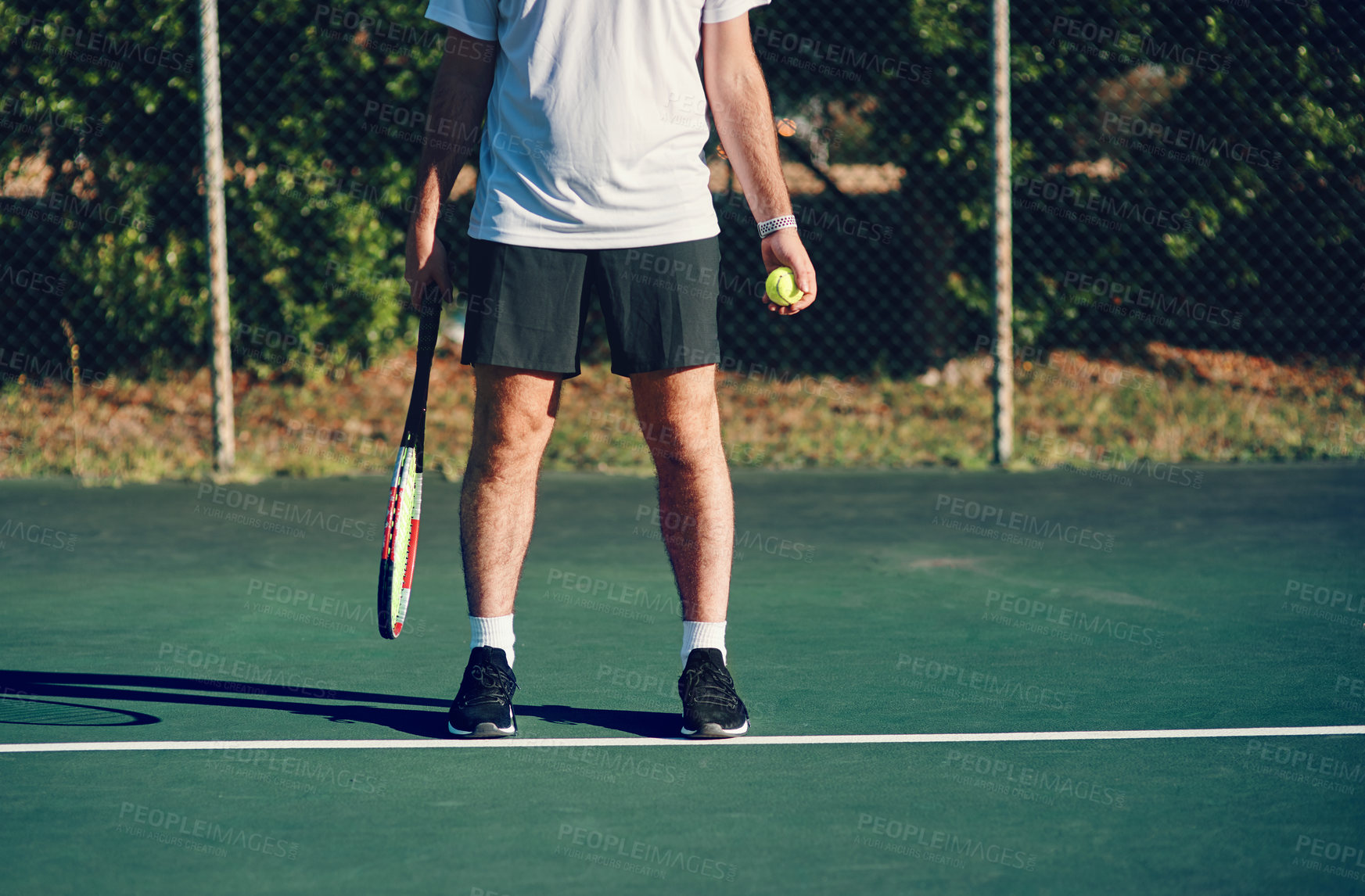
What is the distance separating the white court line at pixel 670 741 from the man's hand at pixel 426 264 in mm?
1052

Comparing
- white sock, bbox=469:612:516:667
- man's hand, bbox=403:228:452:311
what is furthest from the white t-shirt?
white sock, bbox=469:612:516:667

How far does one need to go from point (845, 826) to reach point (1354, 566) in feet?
10.8

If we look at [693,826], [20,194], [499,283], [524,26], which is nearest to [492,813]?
[693,826]

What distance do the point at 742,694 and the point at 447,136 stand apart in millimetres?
1616

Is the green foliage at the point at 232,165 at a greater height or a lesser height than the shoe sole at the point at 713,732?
greater

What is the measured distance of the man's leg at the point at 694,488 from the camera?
3.66 m

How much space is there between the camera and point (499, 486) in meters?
3.67

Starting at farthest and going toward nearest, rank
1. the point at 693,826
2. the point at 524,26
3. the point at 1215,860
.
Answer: the point at 524,26
the point at 693,826
the point at 1215,860

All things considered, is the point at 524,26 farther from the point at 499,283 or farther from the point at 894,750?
the point at 894,750

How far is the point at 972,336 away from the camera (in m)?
9.75

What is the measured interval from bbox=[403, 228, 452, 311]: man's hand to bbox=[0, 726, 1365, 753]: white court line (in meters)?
1.05

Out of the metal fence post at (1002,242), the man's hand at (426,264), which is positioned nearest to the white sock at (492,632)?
the man's hand at (426,264)

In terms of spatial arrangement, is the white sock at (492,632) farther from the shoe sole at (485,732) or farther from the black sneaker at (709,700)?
the black sneaker at (709,700)

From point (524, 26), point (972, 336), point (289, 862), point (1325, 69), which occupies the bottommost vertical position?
point (289, 862)
